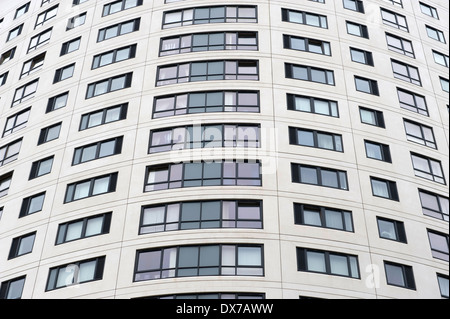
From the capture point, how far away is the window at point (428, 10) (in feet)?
149

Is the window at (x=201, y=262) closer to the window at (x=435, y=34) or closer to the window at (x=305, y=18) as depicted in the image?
the window at (x=305, y=18)

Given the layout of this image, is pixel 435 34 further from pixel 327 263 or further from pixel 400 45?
pixel 327 263

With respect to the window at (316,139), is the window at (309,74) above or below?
above

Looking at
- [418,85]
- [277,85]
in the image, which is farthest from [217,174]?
[418,85]

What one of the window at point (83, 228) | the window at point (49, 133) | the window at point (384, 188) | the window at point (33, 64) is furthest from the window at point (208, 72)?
the window at point (33, 64)

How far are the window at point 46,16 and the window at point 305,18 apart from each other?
1877cm

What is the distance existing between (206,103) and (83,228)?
10445mm

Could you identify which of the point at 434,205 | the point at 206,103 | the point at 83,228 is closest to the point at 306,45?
the point at 206,103

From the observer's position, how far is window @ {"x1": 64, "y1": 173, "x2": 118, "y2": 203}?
1315 inches

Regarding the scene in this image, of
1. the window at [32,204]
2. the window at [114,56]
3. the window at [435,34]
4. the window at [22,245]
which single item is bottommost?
the window at [22,245]

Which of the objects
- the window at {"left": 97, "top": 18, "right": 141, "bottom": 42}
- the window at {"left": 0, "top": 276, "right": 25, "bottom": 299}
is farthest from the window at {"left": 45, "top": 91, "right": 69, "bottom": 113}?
the window at {"left": 0, "top": 276, "right": 25, "bottom": 299}

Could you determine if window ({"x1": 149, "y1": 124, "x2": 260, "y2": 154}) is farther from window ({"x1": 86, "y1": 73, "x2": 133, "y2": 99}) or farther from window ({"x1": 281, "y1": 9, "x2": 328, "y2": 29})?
window ({"x1": 281, "y1": 9, "x2": 328, "y2": 29})

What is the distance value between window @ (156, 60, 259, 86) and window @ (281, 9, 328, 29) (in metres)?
5.33

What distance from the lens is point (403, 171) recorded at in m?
34.6
